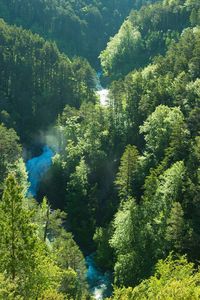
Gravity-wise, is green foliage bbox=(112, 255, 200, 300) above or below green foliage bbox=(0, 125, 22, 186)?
below

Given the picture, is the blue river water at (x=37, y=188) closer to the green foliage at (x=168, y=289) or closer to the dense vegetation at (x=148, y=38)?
the green foliage at (x=168, y=289)

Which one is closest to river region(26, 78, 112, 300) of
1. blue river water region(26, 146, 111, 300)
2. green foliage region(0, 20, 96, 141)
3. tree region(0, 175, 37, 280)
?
blue river water region(26, 146, 111, 300)

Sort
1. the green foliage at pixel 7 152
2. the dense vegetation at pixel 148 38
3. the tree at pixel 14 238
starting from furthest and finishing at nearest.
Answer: the dense vegetation at pixel 148 38 → the green foliage at pixel 7 152 → the tree at pixel 14 238

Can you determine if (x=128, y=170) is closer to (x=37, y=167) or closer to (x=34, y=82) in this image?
(x=37, y=167)

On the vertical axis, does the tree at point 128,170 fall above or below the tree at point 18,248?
above

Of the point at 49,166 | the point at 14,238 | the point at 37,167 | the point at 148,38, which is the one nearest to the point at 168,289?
the point at 14,238

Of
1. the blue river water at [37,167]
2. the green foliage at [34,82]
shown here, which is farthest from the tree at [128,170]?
the green foliage at [34,82]

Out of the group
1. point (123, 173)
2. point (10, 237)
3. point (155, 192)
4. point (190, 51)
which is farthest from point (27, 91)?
point (10, 237)

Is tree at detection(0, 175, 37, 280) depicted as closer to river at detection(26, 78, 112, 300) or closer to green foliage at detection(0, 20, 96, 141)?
river at detection(26, 78, 112, 300)
